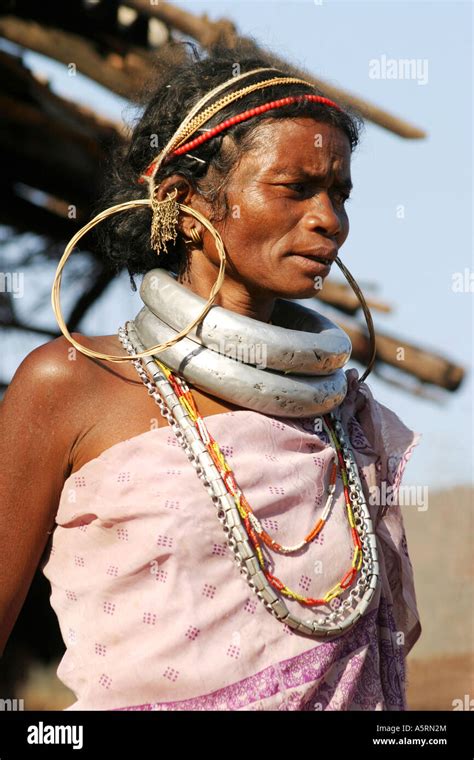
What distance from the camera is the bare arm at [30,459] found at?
2568 millimetres

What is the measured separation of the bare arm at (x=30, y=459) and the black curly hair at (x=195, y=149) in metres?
0.57

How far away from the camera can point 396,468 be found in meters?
3.03

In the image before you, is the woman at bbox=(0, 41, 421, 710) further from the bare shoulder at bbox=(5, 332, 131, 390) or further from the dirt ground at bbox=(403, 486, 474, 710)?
the dirt ground at bbox=(403, 486, 474, 710)

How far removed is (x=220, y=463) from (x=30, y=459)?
453mm

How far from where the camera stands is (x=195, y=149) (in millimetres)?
2848

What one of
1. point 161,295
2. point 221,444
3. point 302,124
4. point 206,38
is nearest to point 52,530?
point 221,444

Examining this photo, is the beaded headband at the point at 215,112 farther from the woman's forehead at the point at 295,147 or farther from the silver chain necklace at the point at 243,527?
the silver chain necklace at the point at 243,527

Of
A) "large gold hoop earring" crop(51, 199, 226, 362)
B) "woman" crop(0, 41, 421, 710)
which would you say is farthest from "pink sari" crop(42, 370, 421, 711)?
"large gold hoop earring" crop(51, 199, 226, 362)

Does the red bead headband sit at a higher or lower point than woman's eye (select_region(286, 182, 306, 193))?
higher

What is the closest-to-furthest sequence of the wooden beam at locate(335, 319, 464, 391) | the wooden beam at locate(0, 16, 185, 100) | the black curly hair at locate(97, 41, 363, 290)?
the black curly hair at locate(97, 41, 363, 290), the wooden beam at locate(0, 16, 185, 100), the wooden beam at locate(335, 319, 464, 391)

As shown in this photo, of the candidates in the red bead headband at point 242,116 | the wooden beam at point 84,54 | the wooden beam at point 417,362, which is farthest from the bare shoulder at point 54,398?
the wooden beam at point 417,362

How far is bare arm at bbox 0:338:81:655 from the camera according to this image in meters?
2.57

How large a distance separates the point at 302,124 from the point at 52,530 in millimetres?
1206
